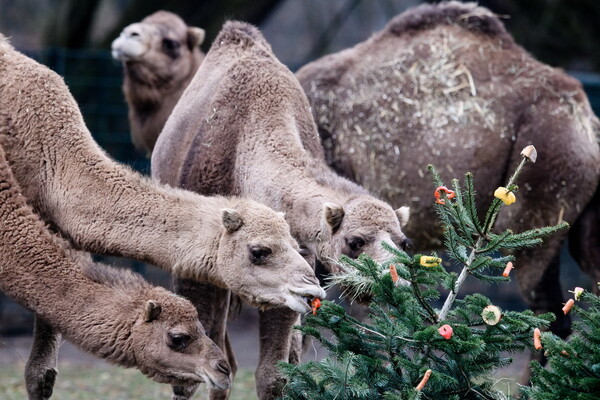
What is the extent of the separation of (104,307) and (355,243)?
1.34m

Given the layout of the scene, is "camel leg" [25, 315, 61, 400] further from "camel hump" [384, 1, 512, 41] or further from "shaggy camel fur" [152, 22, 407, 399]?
"camel hump" [384, 1, 512, 41]

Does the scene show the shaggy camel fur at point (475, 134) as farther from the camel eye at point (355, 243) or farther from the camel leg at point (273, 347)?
the camel eye at point (355, 243)

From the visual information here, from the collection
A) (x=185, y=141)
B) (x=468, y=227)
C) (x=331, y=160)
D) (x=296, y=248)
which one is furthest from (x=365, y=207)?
(x=331, y=160)

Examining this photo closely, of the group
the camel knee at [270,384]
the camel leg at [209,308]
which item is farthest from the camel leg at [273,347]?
the camel leg at [209,308]

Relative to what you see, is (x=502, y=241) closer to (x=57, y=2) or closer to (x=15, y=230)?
(x=15, y=230)

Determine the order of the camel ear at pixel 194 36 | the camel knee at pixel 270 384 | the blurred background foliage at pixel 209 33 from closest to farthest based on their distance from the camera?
the camel knee at pixel 270 384, the camel ear at pixel 194 36, the blurred background foliage at pixel 209 33

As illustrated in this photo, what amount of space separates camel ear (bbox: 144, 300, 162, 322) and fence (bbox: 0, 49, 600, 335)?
5.97 metres

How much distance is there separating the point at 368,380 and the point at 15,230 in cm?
202

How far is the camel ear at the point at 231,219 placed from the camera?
17.0 ft

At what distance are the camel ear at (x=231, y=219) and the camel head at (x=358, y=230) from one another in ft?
1.81

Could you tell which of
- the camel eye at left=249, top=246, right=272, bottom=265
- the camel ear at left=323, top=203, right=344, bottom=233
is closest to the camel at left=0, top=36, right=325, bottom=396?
the camel eye at left=249, top=246, right=272, bottom=265

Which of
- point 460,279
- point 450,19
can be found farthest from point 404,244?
point 450,19

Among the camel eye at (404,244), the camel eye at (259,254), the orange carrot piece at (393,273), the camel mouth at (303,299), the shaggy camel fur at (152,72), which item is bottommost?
the shaggy camel fur at (152,72)

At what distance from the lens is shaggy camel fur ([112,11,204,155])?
932 cm
